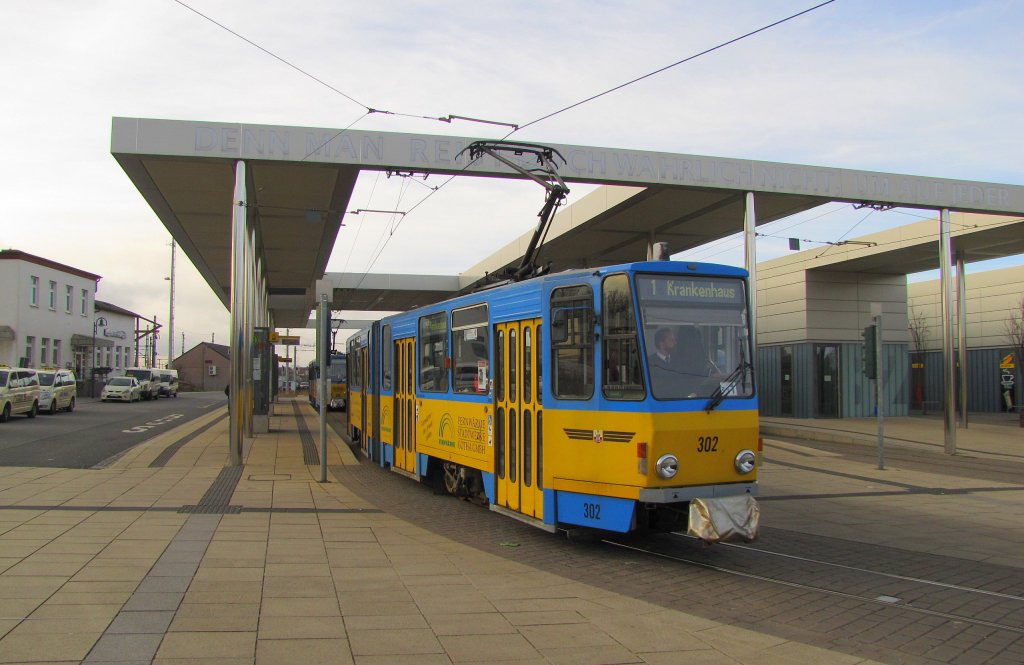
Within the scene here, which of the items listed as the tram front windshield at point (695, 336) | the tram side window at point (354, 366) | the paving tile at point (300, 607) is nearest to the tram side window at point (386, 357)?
the tram side window at point (354, 366)

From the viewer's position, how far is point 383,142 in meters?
15.7

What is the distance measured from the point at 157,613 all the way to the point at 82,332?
54.5 metres

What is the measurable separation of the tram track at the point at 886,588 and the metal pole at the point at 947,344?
45.0 feet

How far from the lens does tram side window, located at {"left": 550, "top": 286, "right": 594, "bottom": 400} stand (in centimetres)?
798

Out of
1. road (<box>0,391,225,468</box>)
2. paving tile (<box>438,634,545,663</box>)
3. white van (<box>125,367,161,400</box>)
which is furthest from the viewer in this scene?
white van (<box>125,367,161,400</box>)

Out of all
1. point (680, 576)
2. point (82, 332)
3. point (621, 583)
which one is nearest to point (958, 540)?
point (680, 576)

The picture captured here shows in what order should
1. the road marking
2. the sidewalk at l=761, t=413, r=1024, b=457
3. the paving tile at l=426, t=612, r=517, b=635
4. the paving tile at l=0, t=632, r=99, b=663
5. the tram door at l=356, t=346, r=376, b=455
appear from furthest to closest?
1. the road marking
2. the sidewalk at l=761, t=413, r=1024, b=457
3. the tram door at l=356, t=346, r=376, b=455
4. the paving tile at l=426, t=612, r=517, b=635
5. the paving tile at l=0, t=632, r=99, b=663

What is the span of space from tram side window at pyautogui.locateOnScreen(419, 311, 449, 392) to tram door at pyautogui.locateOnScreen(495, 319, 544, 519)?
6.22 feet

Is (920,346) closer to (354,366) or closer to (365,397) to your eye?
(354,366)

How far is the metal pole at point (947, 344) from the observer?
19.7m

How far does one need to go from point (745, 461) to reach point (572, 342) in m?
2.04

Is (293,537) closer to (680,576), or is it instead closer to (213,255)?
(680,576)

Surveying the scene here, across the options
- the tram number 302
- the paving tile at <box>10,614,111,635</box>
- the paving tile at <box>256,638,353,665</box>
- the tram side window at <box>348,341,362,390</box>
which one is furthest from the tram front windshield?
the tram side window at <box>348,341,362,390</box>

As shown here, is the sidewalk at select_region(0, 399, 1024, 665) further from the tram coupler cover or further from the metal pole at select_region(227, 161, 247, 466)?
the metal pole at select_region(227, 161, 247, 466)
